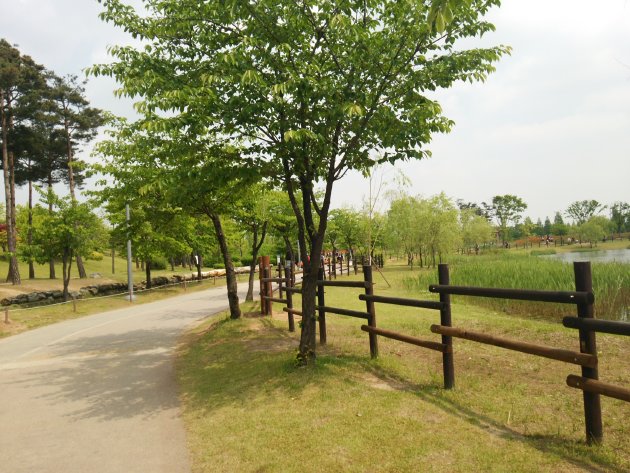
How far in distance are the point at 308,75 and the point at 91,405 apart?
5794mm

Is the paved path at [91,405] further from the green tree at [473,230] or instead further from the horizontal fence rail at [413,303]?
A: the green tree at [473,230]

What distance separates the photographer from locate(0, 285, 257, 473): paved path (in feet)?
14.7

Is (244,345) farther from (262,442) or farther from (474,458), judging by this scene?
(474,458)

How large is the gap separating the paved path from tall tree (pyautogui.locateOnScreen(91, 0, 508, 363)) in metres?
2.55

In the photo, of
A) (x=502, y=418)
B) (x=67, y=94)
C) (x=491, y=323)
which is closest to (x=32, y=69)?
(x=67, y=94)

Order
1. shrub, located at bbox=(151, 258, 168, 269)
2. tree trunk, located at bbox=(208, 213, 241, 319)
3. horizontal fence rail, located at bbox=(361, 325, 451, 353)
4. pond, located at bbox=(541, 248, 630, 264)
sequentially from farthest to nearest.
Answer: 1. shrub, located at bbox=(151, 258, 168, 269)
2. pond, located at bbox=(541, 248, 630, 264)
3. tree trunk, located at bbox=(208, 213, 241, 319)
4. horizontal fence rail, located at bbox=(361, 325, 451, 353)

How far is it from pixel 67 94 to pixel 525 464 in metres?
35.3

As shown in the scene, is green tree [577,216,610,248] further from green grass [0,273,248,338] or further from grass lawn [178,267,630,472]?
grass lawn [178,267,630,472]

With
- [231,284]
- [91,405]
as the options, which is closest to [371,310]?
[91,405]

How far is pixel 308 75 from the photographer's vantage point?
234 inches

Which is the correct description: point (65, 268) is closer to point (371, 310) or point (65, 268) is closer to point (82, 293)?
point (82, 293)

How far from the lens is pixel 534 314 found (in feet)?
42.1

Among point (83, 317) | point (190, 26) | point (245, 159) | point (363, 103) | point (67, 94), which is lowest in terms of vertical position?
point (83, 317)

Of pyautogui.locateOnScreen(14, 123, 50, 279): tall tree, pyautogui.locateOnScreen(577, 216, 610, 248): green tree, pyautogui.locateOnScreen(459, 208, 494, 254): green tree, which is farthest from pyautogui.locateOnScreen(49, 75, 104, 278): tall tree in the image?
pyautogui.locateOnScreen(577, 216, 610, 248): green tree
